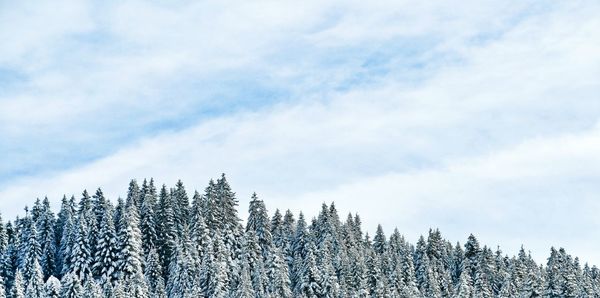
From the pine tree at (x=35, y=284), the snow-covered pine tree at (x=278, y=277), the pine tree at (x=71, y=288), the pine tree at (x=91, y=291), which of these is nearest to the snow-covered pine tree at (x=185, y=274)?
the snow-covered pine tree at (x=278, y=277)

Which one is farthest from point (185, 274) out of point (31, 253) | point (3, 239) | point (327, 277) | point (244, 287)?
point (3, 239)

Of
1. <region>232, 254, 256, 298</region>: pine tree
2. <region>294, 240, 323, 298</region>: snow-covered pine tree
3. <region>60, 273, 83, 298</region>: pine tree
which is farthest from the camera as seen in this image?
<region>294, 240, 323, 298</region>: snow-covered pine tree

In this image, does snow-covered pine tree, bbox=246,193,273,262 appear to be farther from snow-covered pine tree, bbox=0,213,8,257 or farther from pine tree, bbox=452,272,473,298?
snow-covered pine tree, bbox=0,213,8,257

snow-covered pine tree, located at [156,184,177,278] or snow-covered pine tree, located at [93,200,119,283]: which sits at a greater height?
snow-covered pine tree, located at [156,184,177,278]

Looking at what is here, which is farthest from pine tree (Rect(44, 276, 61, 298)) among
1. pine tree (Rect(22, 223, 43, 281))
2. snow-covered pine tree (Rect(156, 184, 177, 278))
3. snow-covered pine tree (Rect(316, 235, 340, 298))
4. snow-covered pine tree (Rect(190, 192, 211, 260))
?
snow-covered pine tree (Rect(316, 235, 340, 298))

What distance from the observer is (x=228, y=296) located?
371 ft

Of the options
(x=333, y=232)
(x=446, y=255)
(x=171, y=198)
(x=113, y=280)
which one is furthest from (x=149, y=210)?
(x=446, y=255)

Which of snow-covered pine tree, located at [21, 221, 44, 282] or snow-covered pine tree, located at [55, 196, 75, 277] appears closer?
snow-covered pine tree, located at [55, 196, 75, 277]

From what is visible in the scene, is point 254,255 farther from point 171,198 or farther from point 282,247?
point 171,198

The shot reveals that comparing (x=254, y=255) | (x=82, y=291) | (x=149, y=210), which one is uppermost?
(x=149, y=210)

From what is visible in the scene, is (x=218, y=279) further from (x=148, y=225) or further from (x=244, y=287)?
(x=148, y=225)

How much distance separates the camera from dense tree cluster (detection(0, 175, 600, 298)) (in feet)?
376

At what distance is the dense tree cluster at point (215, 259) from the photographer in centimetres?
11450

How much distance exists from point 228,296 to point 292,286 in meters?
14.5
